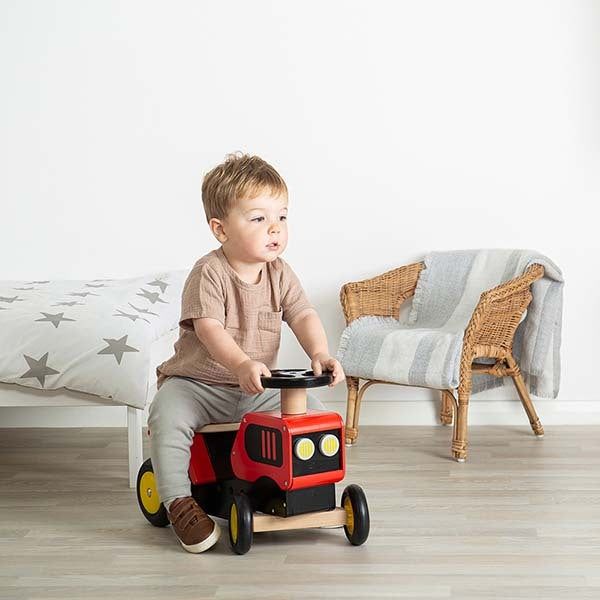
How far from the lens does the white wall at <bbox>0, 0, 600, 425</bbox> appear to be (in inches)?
133

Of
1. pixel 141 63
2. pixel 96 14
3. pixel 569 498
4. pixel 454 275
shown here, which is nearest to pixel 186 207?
pixel 141 63

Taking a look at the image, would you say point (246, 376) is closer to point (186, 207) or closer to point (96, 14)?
point (186, 207)

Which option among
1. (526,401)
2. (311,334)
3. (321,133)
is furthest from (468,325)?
(321,133)

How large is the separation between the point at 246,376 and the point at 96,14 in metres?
2.04

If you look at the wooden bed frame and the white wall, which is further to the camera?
the white wall

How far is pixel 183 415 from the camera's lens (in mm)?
2061

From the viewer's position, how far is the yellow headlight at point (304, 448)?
75.5 inches

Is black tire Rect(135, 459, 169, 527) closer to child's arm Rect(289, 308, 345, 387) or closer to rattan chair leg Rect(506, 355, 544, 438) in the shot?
child's arm Rect(289, 308, 345, 387)

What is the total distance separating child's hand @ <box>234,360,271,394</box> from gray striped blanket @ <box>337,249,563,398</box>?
3.40 ft

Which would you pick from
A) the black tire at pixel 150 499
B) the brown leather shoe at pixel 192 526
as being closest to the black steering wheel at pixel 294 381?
the brown leather shoe at pixel 192 526

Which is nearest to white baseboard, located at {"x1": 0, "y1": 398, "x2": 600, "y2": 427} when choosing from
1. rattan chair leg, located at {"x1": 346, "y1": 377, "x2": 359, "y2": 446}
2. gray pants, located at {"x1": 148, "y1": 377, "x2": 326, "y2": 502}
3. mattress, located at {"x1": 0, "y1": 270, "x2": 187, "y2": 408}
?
rattan chair leg, located at {"x1": 346, "y1": 377, "x2": 359, "y2": 446}

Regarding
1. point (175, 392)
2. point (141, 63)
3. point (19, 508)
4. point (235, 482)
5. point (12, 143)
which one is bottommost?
point (19, 508)

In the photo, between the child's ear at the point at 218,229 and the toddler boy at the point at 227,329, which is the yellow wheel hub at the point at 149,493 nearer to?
the toddler boy at the point at 227,329

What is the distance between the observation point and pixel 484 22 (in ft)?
11.0
